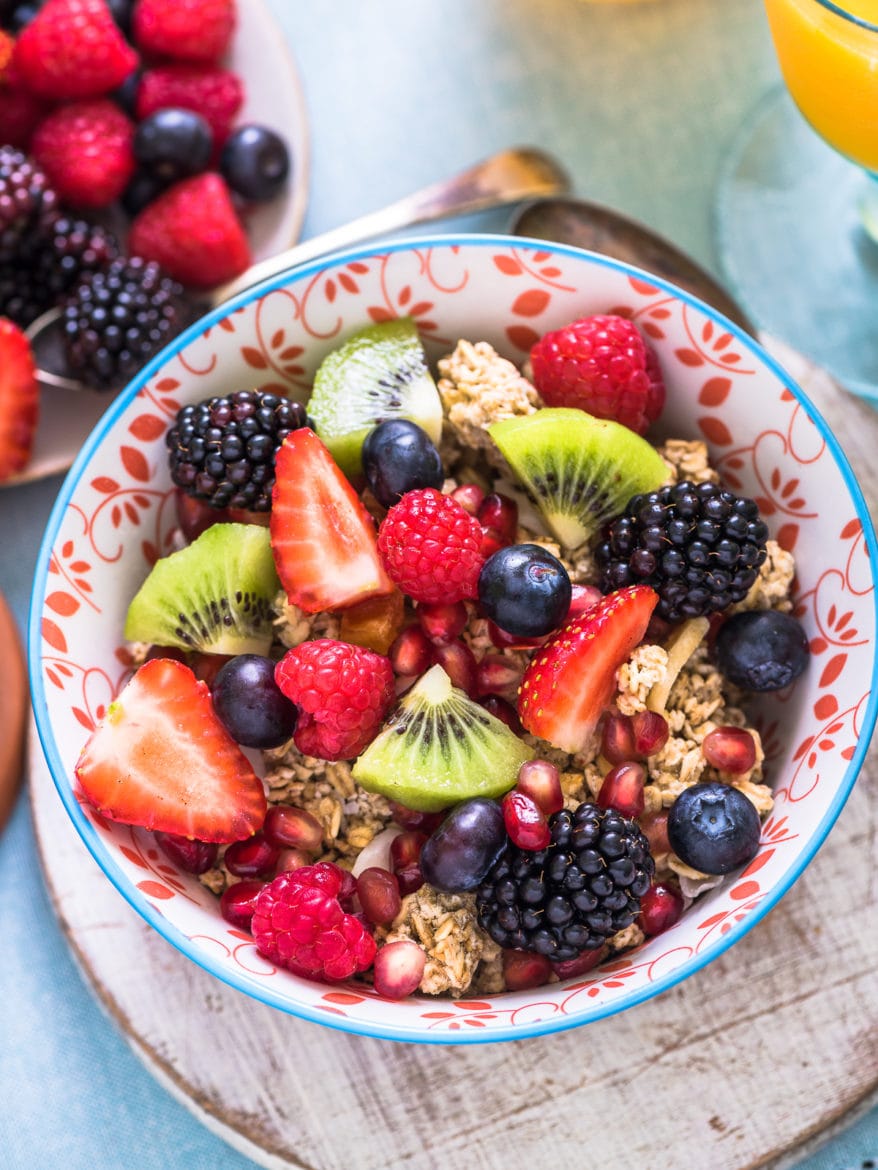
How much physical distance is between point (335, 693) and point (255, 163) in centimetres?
110

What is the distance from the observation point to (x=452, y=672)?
4.83 feet

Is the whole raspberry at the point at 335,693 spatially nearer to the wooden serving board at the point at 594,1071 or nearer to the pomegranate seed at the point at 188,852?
the pomegranate seed at the point at 188,852

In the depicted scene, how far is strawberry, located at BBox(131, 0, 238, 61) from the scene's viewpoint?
202 cm

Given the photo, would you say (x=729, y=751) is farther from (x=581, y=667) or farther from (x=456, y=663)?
(x=456, y=663)

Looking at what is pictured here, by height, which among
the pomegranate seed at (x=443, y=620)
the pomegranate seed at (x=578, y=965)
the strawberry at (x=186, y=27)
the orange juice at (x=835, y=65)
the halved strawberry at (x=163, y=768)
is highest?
the orange juice at (x=835, y=65)

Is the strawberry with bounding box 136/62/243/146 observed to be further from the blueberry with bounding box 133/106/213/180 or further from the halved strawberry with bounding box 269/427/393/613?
the halved strawberry with bounding box 269/427/393/613

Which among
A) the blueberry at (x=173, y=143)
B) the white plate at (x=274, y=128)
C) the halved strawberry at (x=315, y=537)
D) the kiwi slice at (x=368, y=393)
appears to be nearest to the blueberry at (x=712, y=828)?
the halved strawberry at (x=315, y=537)

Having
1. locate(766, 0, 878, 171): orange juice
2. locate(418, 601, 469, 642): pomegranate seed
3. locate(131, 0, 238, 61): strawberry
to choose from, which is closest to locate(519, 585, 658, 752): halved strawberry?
locate(418, 601, 469, 642): pomegranate seed

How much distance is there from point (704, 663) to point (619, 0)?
137 cm

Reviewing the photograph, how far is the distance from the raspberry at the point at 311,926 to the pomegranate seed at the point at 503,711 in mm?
281

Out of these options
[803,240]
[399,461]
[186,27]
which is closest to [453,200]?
[186,27]

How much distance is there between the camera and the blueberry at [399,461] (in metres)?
1.44

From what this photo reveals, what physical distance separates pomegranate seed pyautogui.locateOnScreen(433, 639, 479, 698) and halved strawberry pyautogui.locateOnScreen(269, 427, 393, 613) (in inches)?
4.4

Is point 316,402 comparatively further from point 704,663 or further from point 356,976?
point 356,976
